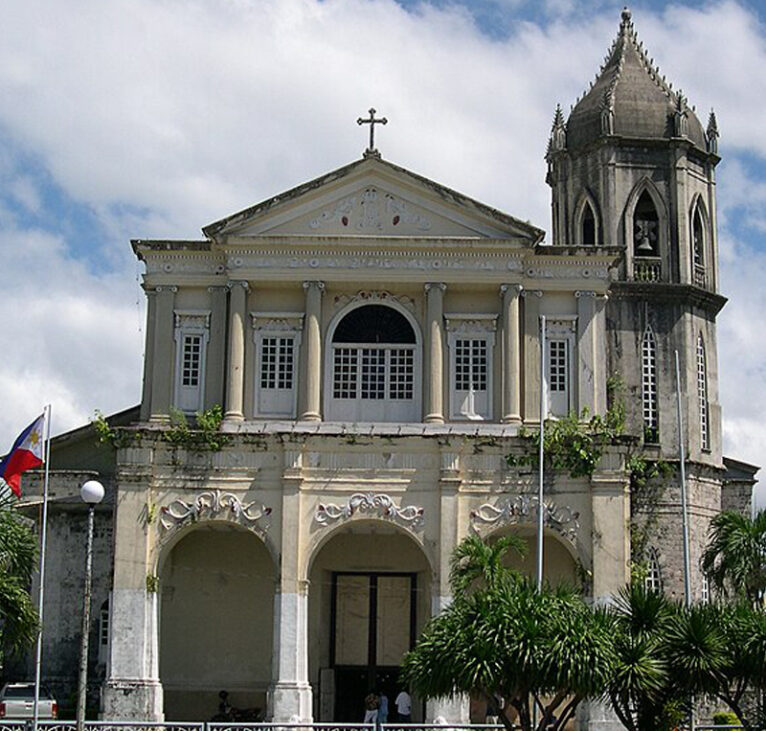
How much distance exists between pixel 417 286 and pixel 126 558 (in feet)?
36.3

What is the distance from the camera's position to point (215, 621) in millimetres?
41688

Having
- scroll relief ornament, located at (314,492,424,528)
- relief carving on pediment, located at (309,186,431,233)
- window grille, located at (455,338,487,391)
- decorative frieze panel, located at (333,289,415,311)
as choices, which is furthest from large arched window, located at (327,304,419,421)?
scroll relief ornament, located at (314,492,424,528)

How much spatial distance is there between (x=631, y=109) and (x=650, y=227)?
388cm

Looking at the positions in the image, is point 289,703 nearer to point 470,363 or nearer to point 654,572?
point 470,363

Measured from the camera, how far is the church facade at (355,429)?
1537 inches

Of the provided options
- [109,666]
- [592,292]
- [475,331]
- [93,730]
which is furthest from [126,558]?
[592,292]

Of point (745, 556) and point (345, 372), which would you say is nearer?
point (745, 556)

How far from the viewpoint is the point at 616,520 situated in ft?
126

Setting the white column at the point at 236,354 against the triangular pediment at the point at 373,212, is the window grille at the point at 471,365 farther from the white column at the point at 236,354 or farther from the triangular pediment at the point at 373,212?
the white column at the point at 236,354

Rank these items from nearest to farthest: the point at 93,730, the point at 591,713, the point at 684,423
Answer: the point at 93,730 → the point at 591,713 → the point at 684,423

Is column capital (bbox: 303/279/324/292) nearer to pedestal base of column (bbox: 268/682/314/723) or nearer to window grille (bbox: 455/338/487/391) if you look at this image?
window grille (bbox: 455/338/487/391)

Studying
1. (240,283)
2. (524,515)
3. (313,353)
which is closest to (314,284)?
(313,353)

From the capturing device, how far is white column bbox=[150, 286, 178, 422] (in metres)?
41.3

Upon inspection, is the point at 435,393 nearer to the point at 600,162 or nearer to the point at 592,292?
the point at 592,292
